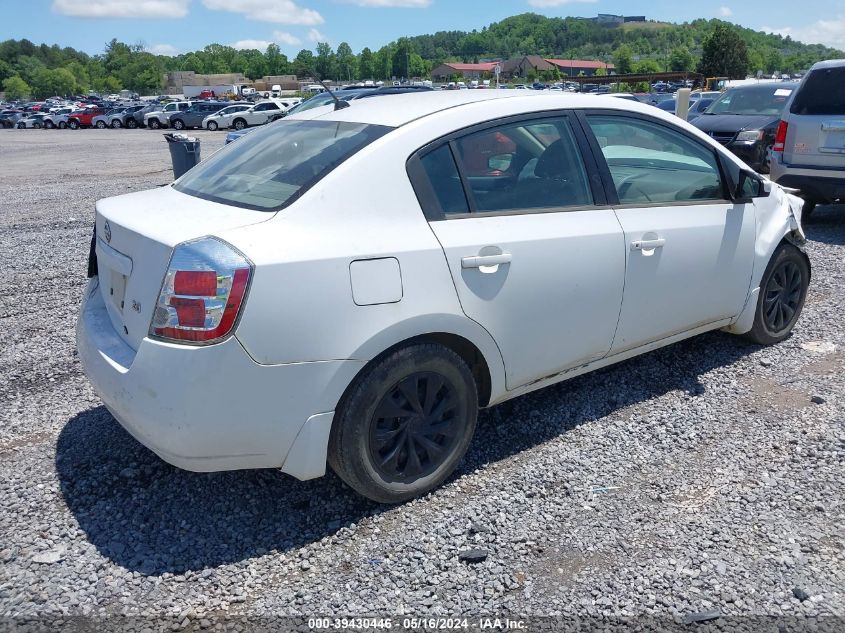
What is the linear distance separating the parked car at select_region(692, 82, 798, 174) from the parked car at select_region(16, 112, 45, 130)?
165ft

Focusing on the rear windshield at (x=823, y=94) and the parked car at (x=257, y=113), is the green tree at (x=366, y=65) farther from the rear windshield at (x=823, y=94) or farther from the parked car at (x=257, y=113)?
the rear windshield at (x=823, y=94)

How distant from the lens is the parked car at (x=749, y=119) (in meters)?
11.4

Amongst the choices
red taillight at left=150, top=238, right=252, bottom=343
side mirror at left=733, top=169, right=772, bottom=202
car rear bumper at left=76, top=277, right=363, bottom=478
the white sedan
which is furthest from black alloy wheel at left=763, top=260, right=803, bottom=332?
red taillight at left=150, top=238, right=252, bottom=343

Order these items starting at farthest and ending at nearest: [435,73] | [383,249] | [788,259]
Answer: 1. [435,73]
2. [788,259]
3. [383,249]

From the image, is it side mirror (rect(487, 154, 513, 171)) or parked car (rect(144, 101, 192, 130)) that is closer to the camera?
side mirror (rect(487, 154, 513, 171))

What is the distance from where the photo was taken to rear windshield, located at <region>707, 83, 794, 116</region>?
41.3 ft

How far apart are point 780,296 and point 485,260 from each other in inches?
109

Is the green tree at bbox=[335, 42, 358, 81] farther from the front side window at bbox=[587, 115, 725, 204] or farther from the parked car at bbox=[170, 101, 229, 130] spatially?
the front side window at bbox=[587, 115, 725, 204]

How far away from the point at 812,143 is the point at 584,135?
5.84m

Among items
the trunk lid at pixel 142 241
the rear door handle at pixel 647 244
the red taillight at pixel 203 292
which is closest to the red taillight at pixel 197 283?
the red taillight at pixel 203 292

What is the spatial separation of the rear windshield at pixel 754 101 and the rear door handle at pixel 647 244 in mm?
10139

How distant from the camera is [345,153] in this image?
308 cm

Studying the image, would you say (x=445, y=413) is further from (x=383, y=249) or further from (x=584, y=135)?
(x=584, y=135)

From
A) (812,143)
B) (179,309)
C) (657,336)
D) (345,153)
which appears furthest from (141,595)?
(812,143)
